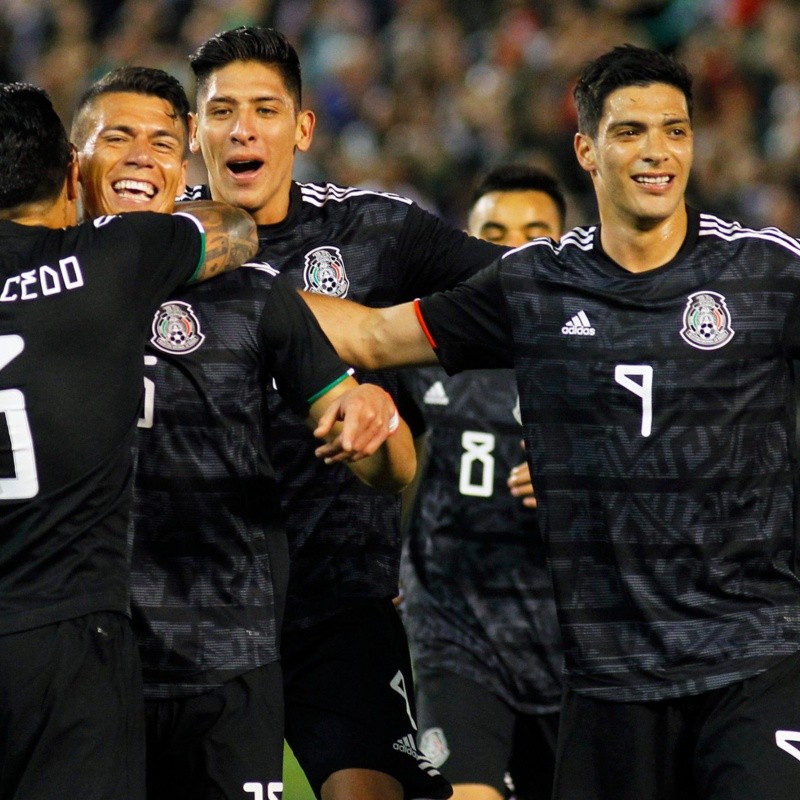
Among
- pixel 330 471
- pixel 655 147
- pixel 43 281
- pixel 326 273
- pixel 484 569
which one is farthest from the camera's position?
pixel 484 569

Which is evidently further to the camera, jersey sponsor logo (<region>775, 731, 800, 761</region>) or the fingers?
the fingers

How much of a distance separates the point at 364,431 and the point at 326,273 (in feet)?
4.41

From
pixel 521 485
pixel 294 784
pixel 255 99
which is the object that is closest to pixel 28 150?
pixel 255 99

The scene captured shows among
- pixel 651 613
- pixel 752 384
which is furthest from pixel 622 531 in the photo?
pixel 752 384

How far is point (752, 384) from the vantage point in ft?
14.9

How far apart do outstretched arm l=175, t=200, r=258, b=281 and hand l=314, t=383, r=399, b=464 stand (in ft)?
1.84

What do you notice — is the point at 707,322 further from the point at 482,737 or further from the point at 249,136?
the point at 482,737

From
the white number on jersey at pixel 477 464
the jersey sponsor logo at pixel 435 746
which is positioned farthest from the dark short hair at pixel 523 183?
the jersey sponsor logo at pixel 435 746

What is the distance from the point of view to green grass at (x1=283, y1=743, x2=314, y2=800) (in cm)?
816

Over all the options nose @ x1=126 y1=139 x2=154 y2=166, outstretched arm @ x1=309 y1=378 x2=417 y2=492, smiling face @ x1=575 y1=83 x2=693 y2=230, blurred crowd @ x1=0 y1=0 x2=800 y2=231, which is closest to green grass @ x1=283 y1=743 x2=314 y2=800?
outstretched arm @ x1=309 y1=378 x2=417 y2=492

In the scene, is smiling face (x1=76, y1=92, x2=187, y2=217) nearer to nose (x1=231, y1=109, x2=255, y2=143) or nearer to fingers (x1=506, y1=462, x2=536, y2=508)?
nose (x1=231, y1=109, x2=255, y2=143)

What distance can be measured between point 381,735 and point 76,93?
38.2 feet

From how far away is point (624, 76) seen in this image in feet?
16.2

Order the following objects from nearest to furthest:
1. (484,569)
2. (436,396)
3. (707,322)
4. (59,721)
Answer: (59,721) → (707,322) → (484,569) → (436,396)
